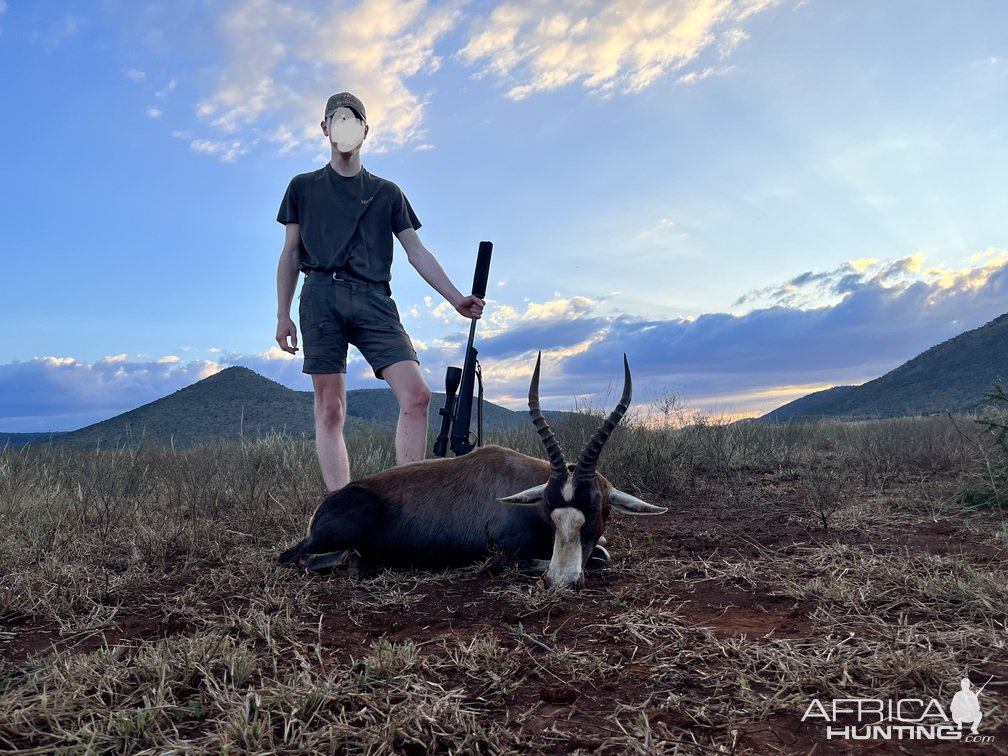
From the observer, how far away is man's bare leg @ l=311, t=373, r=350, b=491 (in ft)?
18.1

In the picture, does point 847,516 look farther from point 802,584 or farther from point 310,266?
point 310,266

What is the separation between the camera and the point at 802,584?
12.4ft

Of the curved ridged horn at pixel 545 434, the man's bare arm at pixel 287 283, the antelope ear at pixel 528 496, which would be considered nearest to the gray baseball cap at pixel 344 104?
the man's bare arm at pixel 287 283

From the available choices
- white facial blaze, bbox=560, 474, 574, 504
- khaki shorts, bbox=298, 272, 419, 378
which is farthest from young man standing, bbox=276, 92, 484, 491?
white facial blaze, bbox=560, 474, 574, 504

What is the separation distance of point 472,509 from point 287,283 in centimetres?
261

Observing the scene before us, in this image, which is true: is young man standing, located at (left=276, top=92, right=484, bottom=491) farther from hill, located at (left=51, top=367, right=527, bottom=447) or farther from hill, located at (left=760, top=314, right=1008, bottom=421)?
hill, located at (left=760, top=314, right=1008, bottom=421)

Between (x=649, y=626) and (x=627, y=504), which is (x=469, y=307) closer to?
(x=627, y=504)

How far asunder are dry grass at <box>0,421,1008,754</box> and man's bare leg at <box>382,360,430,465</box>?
1188 mm

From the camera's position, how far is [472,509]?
473cm

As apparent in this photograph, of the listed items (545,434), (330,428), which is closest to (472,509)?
(545,434)

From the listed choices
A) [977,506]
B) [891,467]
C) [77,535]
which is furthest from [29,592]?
[891,467]

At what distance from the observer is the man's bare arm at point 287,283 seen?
5.78m

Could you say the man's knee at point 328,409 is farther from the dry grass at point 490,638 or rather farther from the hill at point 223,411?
the hill at point 223,411

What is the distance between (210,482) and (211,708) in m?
5.48
